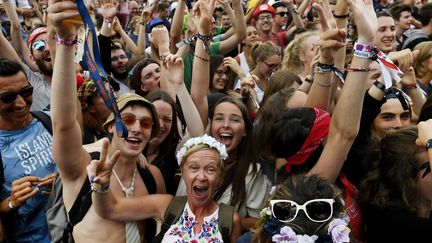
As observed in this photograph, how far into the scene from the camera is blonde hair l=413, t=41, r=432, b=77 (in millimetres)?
4906

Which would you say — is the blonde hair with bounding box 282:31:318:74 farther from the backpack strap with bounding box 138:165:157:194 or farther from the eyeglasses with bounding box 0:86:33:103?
the eyeglasses with bounding box 0:86:33:103

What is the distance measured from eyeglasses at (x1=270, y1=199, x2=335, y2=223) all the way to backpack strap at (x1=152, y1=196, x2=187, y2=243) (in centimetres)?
73

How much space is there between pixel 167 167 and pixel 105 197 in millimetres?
927

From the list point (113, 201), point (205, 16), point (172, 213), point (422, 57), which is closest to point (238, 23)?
point (205, 16)

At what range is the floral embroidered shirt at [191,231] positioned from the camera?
9.16 feet

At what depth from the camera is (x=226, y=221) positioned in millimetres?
2857

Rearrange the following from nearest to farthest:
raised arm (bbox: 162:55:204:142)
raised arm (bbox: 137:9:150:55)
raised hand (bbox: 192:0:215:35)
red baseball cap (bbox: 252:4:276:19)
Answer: raised arm (bbox: 162:55:204:142), raised hand (bbox: 192:0:215:35), raised arm (bbox: 137:9:150:55), red baseball cap (bbox: 252:4:276:19)

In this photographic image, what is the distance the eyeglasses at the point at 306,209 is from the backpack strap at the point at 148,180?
0.99m

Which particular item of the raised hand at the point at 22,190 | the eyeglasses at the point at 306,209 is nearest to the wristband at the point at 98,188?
the raised hand at the point at 22,190

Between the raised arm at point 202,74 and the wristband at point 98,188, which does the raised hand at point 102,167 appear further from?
the raised arm at point 202,74

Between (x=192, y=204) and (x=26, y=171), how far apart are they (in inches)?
39.4

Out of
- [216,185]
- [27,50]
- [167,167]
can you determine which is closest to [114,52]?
[27,50]

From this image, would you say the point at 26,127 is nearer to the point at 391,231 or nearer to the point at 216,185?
the point at 216,185

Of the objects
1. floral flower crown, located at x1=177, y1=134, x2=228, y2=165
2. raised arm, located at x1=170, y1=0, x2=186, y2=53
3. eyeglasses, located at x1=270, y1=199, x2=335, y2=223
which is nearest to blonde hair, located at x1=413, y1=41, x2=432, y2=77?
raised arm, located at x1=170, y1=0, x2=186, y2=53
